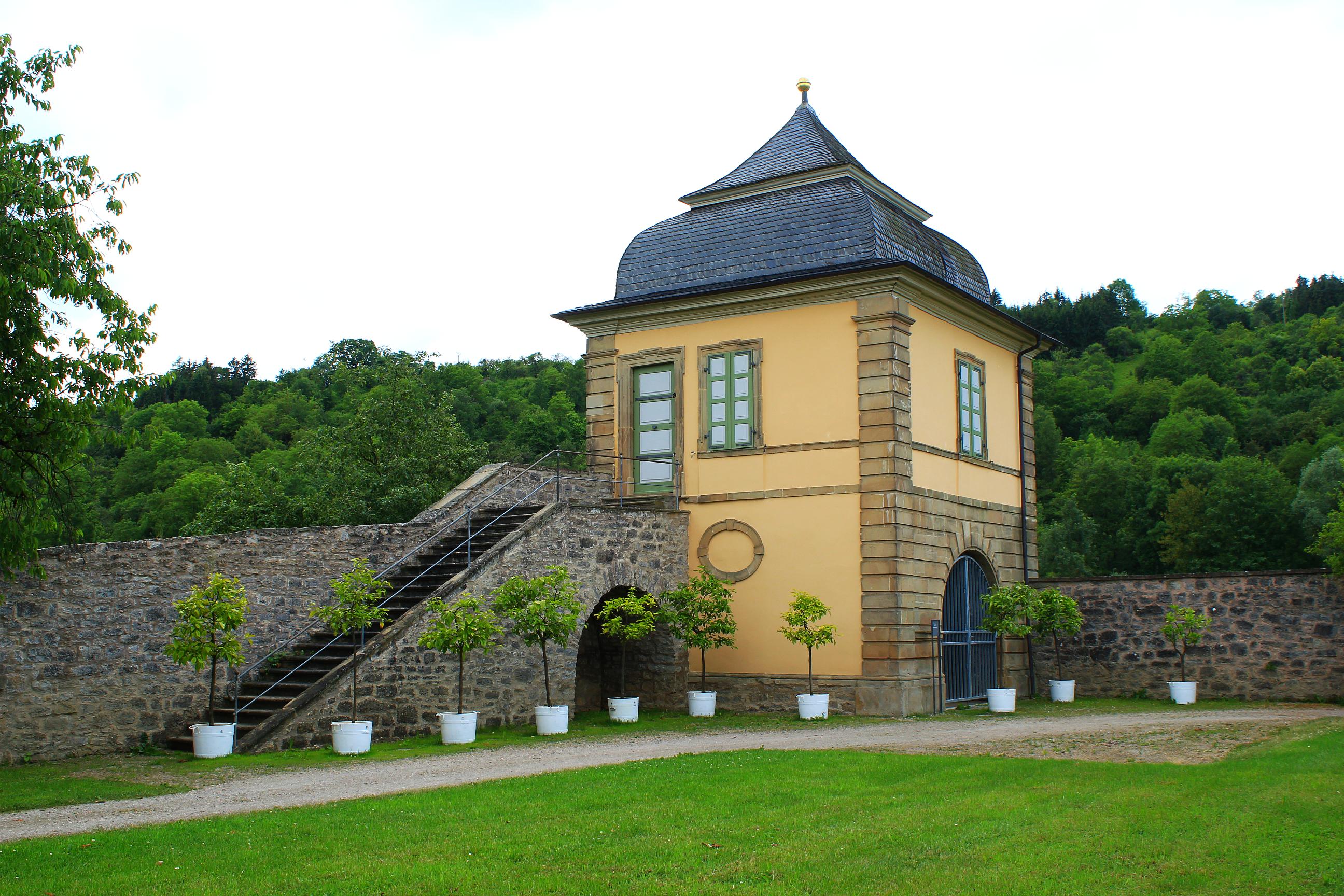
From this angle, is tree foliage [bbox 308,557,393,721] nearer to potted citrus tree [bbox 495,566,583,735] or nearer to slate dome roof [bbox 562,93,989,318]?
potted citrus tree [bbox 495,566,583,735]

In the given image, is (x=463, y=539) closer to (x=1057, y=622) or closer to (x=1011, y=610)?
(x=1011, y=610)

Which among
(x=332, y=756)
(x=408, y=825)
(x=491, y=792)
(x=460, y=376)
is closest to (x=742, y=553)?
(x=332, y=756)

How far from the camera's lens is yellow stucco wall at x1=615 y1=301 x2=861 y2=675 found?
17.1m

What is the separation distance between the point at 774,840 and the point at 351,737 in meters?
6.22

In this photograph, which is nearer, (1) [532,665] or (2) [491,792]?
(2) [491,792]

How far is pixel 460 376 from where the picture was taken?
47031 millimetres

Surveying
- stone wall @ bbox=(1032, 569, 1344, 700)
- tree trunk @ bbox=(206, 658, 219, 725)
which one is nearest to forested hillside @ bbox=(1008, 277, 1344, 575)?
stone wall @ bbox=(1032, 569, 1344, 700)

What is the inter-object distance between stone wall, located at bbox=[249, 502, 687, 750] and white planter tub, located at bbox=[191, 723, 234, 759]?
0.30 metres

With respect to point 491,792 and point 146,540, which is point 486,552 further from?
point 491,792

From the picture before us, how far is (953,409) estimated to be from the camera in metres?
18.7

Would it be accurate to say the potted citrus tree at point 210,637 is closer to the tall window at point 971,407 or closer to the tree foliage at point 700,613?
the tree foliage at point 700,613

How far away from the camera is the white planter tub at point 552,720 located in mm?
14289

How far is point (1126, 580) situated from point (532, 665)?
9749mm

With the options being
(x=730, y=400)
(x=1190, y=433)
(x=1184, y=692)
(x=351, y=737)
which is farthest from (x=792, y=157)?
(x=1190, y=433)
